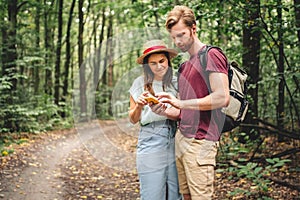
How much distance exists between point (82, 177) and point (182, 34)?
5.52 metres

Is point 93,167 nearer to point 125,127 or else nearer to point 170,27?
point 125,127

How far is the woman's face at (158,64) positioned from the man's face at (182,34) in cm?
22

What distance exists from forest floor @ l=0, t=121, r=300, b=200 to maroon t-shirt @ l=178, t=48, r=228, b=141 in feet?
5.47

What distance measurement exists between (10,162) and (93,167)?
1.91m

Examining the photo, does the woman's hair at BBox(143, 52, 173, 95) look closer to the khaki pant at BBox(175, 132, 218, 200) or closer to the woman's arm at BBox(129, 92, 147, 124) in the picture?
the woman's arm at BBox(129, 92, 147, 124)

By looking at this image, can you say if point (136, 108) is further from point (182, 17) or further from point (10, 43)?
point (10, 43)

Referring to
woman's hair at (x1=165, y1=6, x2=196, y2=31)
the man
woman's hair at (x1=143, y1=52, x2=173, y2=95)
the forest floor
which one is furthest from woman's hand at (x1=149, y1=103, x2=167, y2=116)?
the forest floor

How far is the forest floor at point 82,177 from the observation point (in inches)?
213

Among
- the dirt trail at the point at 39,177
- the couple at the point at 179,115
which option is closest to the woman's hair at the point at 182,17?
the couple at the point at 179,115

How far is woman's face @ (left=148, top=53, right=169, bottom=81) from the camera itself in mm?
2678

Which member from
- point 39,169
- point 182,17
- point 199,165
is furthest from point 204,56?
point 39,169

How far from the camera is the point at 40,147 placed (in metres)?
9.83

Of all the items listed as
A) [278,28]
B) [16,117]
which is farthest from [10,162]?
[278,28]

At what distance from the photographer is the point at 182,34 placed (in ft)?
8.09
